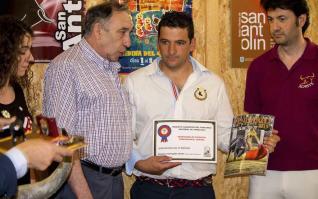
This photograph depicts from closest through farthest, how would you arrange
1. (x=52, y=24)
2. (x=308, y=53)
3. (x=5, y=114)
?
(x=5, y=114), (x=308, y=53), (x=52, y=24)

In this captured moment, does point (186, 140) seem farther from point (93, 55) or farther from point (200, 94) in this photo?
point (93, 55)

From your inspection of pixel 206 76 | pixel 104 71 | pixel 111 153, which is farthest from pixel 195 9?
pixel 111 153

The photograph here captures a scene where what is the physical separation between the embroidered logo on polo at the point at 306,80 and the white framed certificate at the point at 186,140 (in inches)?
26.1

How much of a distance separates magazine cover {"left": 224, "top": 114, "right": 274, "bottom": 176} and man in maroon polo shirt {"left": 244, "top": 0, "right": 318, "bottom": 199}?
0.20m

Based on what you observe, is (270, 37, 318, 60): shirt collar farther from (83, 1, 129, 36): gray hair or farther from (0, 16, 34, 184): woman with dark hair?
(0, 16, 34, 184): woman with dark hair

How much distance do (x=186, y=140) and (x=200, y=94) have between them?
345mm

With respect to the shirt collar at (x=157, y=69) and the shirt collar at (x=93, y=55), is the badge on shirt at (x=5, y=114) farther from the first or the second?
the shirt collar at (x=157, y=69)

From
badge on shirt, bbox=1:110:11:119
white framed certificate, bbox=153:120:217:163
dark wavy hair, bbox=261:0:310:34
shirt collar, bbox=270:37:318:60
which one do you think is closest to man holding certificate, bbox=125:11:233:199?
white framed certificate, bbox=153:120:217:163

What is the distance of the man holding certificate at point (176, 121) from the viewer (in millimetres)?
3201

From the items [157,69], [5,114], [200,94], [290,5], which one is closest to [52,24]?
[157,69]

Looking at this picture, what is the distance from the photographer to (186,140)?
321cm

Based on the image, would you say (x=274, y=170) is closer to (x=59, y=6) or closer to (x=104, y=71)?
(x=104, y=71)

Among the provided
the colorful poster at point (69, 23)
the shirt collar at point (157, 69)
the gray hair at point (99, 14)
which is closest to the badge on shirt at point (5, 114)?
the gray hair at point (99, 14)

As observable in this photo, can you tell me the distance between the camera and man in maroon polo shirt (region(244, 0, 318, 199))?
3295 mm
